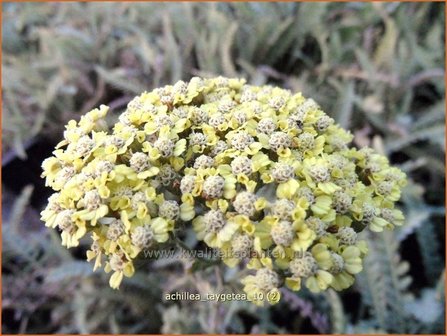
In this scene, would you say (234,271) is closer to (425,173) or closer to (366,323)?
(366,323)

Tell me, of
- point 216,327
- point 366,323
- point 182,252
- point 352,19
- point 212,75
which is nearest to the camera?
point 182,252

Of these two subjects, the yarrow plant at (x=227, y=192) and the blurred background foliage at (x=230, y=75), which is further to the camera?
the blurred background foliage at (x=230, y=75)

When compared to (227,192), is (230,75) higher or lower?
higher

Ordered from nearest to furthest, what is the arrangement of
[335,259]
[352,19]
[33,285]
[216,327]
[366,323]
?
1. [335,259]
2. [216,327]
3. [366,323]
4. [33,285]
5. [352,19]

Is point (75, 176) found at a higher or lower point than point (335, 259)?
higher

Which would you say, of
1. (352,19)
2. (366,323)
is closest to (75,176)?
(366,323)
